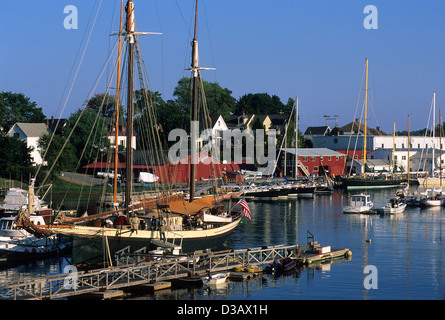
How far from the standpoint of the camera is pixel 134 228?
147ft

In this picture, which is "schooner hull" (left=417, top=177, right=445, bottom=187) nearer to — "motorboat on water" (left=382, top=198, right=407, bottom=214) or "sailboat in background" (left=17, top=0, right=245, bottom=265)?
"motorboat on water" (left=382, top=198, right=407, bottom=214)

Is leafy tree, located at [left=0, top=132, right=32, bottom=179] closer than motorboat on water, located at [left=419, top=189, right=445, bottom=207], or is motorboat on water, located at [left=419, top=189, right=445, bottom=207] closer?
motorboat on water, located at [left=419, top=189, right=445, bottom=207]

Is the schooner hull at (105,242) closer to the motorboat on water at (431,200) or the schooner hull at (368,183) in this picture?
the motorboat on water at (431,200)

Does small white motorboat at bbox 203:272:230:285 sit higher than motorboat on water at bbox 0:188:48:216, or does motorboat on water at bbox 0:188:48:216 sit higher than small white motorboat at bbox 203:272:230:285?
motorboat on water at bbox 0:188:48:216

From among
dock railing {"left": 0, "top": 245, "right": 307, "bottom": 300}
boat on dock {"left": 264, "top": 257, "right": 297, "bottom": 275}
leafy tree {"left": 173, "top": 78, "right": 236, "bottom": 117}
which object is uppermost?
leafy tree {"left": 173, "top": 78, "right": 236, "bottom": 117}

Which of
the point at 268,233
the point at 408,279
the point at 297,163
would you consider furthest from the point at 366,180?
the point at 408,279

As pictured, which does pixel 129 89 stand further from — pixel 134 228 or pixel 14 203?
pixel 14 203

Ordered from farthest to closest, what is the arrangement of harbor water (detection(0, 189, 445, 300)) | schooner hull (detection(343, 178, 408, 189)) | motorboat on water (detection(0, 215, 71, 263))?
schooner hull (detection(343, 178, 408, 189)), motorboat on water (detection(0, 215, 71, 263)), harbor water (detection(0, 189, 445, 300))

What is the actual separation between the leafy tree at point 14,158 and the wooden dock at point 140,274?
205 ft

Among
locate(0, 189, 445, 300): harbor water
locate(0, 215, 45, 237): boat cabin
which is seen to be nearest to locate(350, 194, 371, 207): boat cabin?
locate(0, 189, 445, 300): harbor water

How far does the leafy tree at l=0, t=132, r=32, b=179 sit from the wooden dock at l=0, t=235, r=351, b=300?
62.5 m

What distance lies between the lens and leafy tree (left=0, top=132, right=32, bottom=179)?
101000mm
